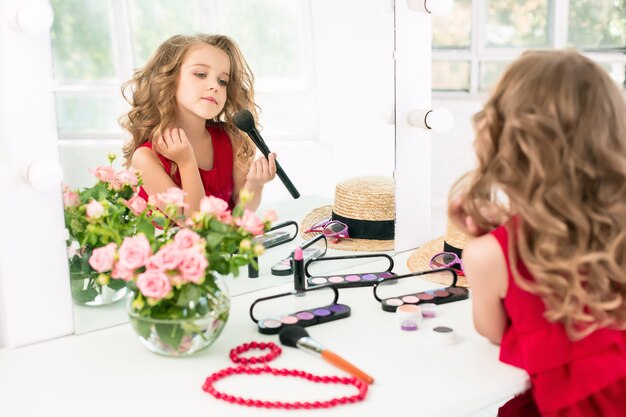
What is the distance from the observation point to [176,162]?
3.89 ft

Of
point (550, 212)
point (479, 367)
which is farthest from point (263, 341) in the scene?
point (550, 212)

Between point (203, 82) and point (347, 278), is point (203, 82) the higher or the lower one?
the higher one

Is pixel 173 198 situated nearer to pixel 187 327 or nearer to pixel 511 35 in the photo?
pixel 187 327

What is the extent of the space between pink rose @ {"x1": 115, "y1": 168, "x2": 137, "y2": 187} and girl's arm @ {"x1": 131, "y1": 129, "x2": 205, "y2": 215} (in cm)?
2

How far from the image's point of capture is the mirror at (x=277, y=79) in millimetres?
1070

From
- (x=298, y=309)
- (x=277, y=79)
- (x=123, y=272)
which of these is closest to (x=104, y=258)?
(x=123, y=272)

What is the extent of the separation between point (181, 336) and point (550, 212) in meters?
0.48

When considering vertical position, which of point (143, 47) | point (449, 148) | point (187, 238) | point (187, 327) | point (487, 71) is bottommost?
point (449, 148)

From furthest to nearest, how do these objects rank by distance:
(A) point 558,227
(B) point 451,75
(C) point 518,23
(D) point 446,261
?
(B) point 451,75 → (C) point 518,23 → (D) point 446,261 → (A) point 558,227

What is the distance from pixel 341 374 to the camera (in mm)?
979

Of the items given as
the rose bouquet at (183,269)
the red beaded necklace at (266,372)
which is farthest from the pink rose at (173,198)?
the red beaded necklace at (266,372)

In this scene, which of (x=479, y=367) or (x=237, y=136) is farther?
(x=237, y=136)

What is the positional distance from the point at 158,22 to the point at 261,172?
293mm

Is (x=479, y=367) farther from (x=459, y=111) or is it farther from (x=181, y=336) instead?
(x=459, y=111)
